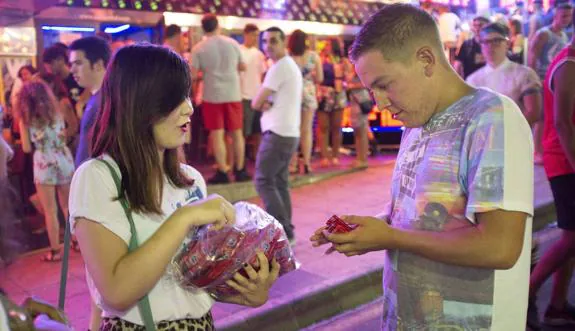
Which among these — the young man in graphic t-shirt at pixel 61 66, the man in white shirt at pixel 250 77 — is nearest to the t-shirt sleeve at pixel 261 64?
the man in white shirt at pixel 250 77

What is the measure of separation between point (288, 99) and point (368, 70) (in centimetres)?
416

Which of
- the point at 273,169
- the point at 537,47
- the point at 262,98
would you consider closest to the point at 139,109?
the point at 273,169

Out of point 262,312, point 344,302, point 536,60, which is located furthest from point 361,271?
point 536,60

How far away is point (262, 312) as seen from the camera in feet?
15.1

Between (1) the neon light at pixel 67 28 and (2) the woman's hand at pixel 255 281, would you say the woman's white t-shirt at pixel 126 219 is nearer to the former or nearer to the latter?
(2) the woman's hand at pixel 255 281

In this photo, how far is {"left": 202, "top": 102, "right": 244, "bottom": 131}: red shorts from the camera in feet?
25.7

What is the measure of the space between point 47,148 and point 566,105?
496cm

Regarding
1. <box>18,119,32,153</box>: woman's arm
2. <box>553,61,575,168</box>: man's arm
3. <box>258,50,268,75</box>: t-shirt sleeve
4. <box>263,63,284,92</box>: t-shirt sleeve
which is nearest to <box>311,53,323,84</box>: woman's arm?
<box>258,50,268,75</box>: t-shirt sleeve

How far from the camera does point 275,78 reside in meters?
6.07

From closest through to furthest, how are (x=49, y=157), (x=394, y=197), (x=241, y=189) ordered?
(x=394, y=197)
(x=49, y=157)
(x=241, y=189)

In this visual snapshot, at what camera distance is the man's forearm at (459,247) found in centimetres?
173

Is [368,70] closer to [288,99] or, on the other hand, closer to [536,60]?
[288,99]

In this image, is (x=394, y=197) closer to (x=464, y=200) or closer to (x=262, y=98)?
(x=464, y=200)

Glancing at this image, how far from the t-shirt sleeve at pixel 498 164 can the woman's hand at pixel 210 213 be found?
2.51ft
